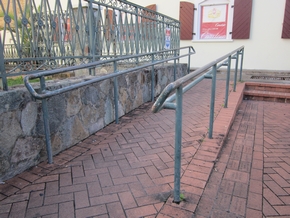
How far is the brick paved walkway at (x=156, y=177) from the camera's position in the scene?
5.76ft

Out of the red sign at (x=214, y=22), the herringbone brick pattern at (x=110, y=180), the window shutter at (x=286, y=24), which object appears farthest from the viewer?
the red sign at (x=214, y=22)

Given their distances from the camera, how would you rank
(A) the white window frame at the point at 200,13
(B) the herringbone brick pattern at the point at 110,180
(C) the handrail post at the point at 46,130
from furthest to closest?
(A) the white window frame at the point at 200,13
(C) the handrail post at the point at 46,130
(B) the herringbone brick pattern at the point at 110,180

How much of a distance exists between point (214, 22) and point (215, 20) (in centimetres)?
7

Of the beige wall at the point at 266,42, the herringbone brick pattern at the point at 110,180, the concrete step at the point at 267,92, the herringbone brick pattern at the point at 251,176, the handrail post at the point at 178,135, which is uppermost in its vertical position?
the beige wall at the point at 266,42

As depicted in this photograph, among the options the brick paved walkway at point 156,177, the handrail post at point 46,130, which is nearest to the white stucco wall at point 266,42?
the brick paved walkway at point 156,177

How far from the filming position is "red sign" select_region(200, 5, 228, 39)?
819 centimetres

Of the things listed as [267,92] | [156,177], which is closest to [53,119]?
[156,177]

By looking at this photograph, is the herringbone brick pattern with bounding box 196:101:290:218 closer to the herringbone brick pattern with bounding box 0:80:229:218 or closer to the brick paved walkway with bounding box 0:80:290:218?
the brick paved walkway with bounding box 0:80:290:218

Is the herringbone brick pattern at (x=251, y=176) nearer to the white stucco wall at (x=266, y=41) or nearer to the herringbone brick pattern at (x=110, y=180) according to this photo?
the herringbone brick pattern at (x=110, y=180)

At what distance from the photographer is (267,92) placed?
18.1 ft

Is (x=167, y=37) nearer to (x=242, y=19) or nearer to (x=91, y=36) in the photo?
(x=242, y=19)

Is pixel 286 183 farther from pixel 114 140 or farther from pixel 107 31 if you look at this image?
pixel 107 31

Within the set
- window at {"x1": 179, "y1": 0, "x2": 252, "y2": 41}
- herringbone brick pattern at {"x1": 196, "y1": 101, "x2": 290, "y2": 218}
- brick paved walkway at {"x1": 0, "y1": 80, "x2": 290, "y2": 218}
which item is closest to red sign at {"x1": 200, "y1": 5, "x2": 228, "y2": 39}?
window at {"x1": 179, "y1": 0, "x2": 252, "y2": 41}

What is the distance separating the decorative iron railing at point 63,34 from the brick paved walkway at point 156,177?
39.0 inches
